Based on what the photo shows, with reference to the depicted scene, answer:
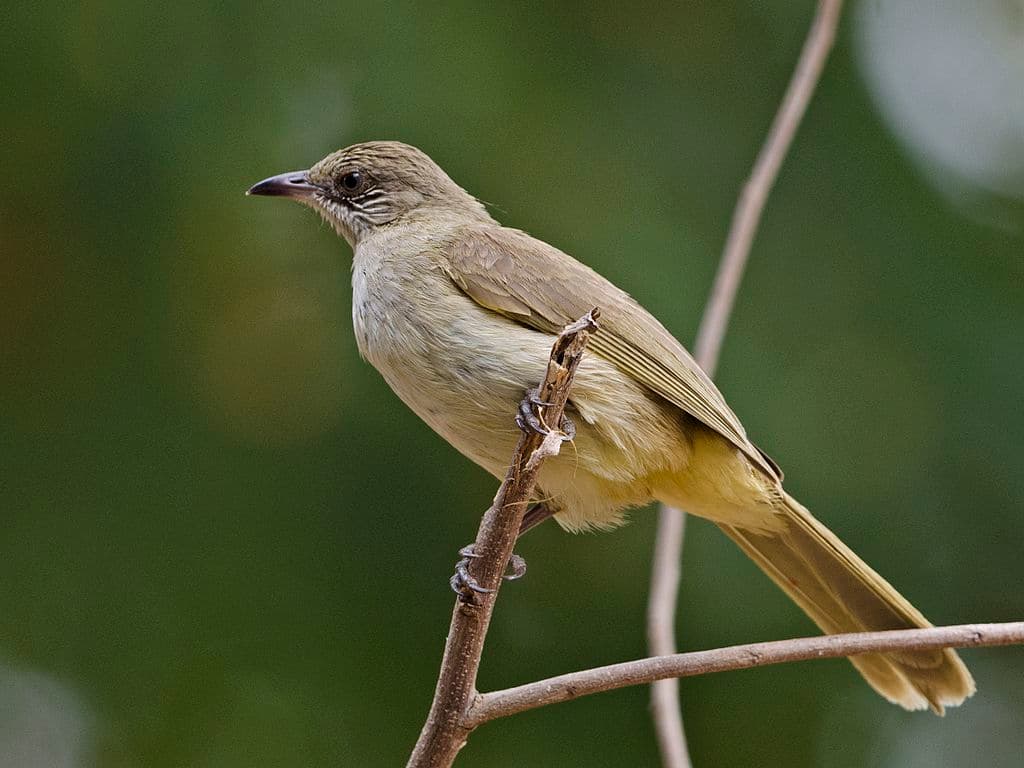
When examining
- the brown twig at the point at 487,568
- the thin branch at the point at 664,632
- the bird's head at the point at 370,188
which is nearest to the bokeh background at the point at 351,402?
the bird's head at the point at 370,188

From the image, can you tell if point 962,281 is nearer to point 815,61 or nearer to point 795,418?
point 795,418

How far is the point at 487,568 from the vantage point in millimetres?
2596

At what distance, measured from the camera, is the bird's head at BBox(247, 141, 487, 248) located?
419cm

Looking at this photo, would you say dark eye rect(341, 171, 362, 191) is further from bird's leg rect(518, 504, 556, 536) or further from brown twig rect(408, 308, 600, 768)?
brown twig rect(408, 308, 600, 768)

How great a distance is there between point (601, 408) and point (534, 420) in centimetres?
61

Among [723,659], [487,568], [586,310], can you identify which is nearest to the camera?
[723,659]

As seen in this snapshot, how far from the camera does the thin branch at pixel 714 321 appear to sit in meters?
3.29

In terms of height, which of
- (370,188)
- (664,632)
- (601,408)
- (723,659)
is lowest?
(664,632)

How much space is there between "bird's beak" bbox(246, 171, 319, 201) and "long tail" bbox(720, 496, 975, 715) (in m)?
1.89

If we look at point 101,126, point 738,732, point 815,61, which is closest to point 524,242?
point 815,61

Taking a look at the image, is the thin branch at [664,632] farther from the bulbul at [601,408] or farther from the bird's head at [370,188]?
the bird's head at [370,188]

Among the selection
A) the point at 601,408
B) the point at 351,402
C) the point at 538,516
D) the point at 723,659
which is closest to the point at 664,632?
the point at 538,516

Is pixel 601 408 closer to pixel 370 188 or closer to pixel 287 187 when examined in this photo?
pixel 370 188

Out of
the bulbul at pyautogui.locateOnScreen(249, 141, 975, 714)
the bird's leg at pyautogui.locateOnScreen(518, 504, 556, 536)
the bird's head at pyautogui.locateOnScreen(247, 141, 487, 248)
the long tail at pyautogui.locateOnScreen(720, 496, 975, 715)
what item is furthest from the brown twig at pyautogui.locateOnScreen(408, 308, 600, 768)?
the bird's head at pyautogui.locateOnScreen(247, 141, 487, 248)
